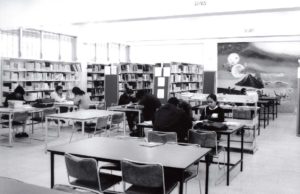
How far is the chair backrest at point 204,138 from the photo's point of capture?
A: 195 inches

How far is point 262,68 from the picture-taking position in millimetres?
15266

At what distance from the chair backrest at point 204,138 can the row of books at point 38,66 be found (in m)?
7.54

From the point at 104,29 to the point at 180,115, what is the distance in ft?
34.3

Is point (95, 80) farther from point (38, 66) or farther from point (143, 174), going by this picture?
point (143, 174)

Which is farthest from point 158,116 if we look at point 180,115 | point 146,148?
point 146,148

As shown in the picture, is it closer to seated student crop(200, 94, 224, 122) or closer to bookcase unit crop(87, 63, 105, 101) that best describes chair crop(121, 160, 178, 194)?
seated student crop(200, 94, 224, 122)

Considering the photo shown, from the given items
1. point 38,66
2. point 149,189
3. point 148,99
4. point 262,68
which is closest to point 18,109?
point 148,99

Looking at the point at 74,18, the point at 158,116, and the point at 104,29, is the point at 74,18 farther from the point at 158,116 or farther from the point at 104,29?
the point at 104,29

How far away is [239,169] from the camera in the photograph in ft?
19.1

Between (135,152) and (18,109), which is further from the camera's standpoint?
(18,109)

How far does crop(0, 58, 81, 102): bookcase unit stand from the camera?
10570 millimetres

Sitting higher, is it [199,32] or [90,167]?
[199,32]

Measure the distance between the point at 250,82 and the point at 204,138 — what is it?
1112cm

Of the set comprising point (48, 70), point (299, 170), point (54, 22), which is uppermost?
point (54, 22)
